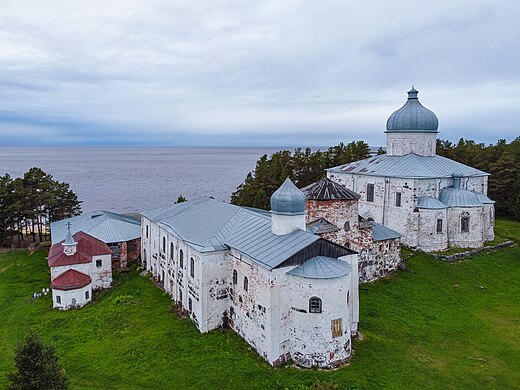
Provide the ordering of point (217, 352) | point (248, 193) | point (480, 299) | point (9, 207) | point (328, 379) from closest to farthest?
point (328, 379)
point (217, 352)
point (480, 299)
point (9, 207)
point (248, 193)

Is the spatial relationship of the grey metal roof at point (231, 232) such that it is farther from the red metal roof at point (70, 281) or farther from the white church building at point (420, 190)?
the white church building at point (420, 190)

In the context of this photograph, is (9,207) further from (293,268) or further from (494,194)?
(494,194)

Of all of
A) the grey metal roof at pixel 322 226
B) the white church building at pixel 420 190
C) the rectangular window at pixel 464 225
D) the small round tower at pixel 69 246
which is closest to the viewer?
the grey metal roof at pixel 322 226

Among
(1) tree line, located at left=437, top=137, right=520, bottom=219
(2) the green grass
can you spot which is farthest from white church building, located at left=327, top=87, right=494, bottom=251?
(1) tree line, located at left=437, top=137, right=520, bottom=219

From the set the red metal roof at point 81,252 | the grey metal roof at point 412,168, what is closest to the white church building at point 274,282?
the red metal roof at point 81,252

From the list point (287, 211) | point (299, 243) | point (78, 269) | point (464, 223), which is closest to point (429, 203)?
point (464, 223)

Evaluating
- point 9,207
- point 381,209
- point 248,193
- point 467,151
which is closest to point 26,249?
point 9,207
